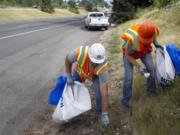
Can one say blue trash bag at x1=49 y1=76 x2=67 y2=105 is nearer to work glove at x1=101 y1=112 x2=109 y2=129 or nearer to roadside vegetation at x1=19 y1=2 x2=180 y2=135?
roadside vegetation at x1=19 y1=2 x2=180 y2=135

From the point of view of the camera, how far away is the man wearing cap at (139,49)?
281 centimetres

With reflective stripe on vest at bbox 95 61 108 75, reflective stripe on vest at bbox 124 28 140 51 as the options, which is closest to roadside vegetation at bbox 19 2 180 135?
reflective stripe on vest at bbox 95 61 108 75

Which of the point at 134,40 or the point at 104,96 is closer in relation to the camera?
the point at 104,96

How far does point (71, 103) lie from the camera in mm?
2891

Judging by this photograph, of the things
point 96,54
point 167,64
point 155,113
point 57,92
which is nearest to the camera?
point 96,54

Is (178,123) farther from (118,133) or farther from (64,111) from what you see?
(64,111)

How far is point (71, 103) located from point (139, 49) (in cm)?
126

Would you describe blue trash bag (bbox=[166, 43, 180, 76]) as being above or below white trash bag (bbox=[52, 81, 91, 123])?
above

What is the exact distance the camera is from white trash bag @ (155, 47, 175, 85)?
3.25 metres

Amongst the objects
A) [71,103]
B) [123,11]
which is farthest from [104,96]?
[123,11]

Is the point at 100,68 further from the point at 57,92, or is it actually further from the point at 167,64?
the point at 167,64

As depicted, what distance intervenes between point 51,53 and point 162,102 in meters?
5.43

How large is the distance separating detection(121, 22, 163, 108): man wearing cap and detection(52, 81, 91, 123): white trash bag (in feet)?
2.38

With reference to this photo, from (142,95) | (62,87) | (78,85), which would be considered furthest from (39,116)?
(142,95)
